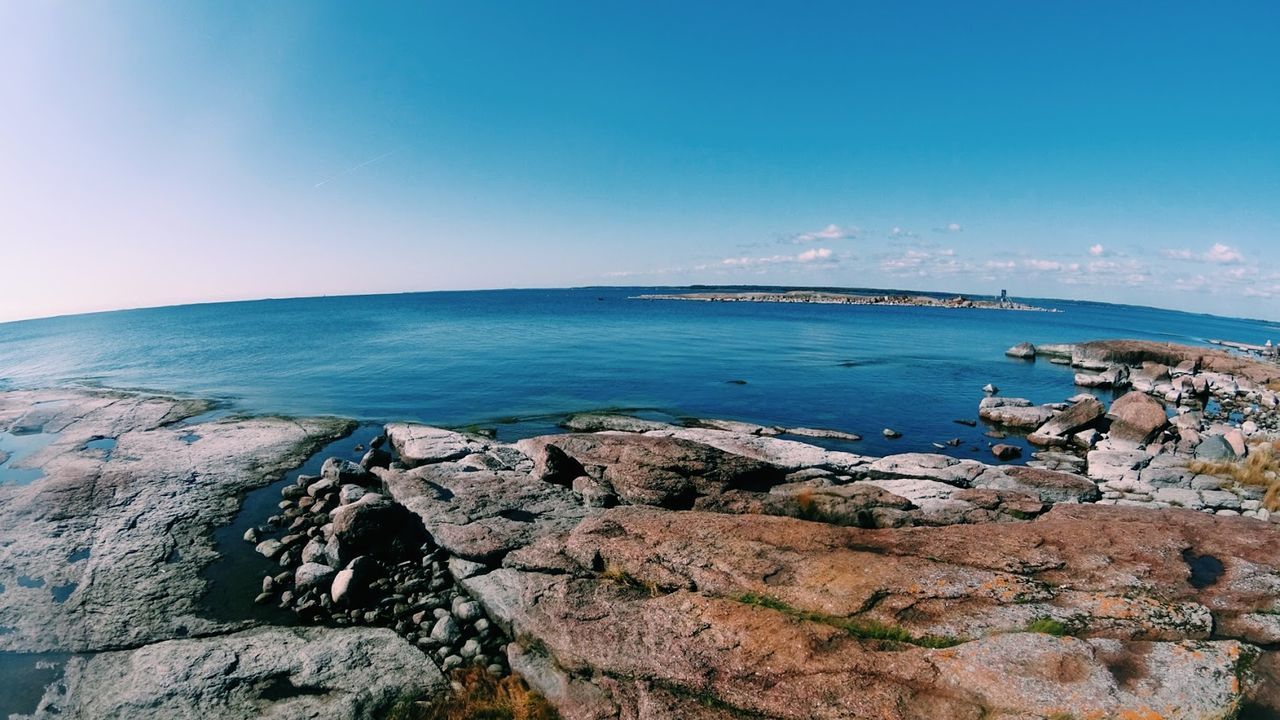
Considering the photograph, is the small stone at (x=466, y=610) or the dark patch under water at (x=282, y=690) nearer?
the dark patch under water at (x=282, y=690)

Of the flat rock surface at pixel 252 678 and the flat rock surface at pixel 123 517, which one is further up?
the flat rock surface at pixel 123 517

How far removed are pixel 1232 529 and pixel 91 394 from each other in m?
51.0

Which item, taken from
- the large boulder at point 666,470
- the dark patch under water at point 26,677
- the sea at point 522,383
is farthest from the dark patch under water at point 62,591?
the large boulder at point 666,470

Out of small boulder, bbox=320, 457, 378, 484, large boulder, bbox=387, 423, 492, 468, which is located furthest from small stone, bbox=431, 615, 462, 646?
large boulder, bbox=387, 423, 492, 468

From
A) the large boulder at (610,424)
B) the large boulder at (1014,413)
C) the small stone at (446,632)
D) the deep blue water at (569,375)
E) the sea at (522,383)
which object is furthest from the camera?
the deep blue water at (569,375)

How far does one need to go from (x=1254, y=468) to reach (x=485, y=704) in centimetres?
2738

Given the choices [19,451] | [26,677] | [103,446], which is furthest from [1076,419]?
[19,451]

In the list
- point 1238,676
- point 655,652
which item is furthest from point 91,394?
point 1238,676

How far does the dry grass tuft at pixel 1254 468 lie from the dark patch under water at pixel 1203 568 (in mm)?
12880

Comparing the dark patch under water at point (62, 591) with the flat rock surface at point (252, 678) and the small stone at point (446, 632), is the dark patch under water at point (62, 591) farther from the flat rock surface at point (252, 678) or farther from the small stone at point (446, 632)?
the small stone at point (446, 632)

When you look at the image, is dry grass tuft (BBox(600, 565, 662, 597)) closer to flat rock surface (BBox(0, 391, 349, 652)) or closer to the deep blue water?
flat rock surface (BBox(0, 391, 349, 652))

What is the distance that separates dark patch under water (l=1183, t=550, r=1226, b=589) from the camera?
877 cm

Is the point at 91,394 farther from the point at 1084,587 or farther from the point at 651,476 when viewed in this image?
the point at 1084,587

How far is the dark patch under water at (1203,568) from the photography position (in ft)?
28.8
